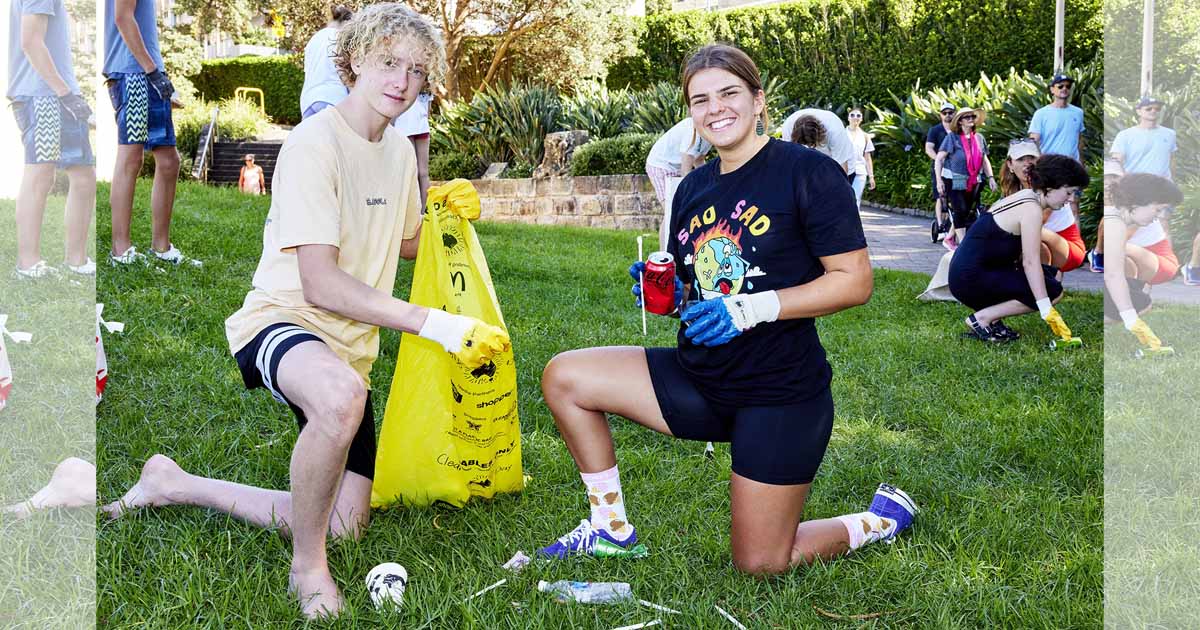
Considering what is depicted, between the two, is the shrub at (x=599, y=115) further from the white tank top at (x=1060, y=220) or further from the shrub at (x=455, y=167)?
the white tank top at (x=1060, y=220)

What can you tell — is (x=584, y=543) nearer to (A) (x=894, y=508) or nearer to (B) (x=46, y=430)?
(A) (x=894, y=508)

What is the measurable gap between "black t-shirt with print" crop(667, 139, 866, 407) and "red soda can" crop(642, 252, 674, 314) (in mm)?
80

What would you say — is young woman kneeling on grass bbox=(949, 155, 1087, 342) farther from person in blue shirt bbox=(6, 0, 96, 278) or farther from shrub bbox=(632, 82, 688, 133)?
shrub bbox=(632, 82, 688, 133)

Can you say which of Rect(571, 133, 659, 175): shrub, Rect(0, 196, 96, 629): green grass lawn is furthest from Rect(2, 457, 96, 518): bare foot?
Rect(571, 133, 659, 175): shrub

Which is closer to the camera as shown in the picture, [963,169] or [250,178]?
[963,169]

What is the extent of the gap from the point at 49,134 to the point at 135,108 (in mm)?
2345

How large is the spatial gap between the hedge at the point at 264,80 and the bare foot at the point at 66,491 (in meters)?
26.9

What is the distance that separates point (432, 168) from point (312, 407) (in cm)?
1407

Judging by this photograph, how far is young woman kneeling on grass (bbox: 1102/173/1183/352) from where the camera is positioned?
4.83 metres

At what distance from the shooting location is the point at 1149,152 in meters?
4.54

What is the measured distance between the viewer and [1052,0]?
18.6 metres

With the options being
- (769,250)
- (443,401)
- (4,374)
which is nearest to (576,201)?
(4,374)

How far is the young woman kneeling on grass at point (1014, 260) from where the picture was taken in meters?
5.73

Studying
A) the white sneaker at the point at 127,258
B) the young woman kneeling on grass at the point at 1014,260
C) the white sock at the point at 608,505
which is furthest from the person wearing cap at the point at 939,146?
the white sock at the point at 608,505
